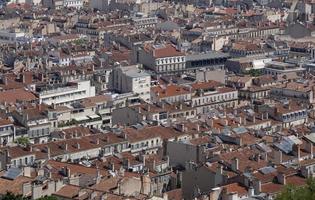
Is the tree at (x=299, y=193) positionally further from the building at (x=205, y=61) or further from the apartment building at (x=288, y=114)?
the building at (x=205, y=61)

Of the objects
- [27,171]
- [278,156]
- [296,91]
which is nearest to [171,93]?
[296,91]

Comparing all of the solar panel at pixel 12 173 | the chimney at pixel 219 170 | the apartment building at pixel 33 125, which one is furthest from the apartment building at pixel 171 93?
the solar panel at pixel 12 173

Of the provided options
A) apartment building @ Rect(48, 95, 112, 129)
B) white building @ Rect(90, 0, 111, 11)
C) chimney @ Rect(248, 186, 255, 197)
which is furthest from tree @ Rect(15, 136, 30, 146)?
white building @ Rect(90, 0, 111, 11)

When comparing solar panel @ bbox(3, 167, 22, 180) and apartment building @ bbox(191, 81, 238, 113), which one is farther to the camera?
apartment building @ bbox(191, 81, 238, 113)

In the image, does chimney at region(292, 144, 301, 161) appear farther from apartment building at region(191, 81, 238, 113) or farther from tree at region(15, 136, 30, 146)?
apartment building at region(191, 81, 238, 113)

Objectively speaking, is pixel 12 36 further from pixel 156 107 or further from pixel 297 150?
pixel 297 150

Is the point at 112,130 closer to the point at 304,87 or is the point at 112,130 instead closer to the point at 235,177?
the point at 235,177
